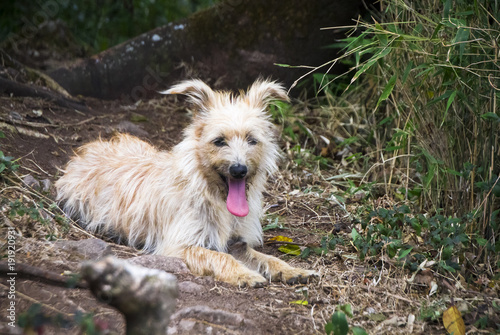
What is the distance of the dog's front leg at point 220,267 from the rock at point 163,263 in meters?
0.14

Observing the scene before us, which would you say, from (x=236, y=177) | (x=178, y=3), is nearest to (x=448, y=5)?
(x=236, y=177)

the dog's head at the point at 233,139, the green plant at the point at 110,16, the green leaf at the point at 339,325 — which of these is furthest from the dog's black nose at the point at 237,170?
the green plant at the point at 110,16

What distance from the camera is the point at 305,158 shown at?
6.74 meters

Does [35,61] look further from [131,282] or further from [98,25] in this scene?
[131,282]

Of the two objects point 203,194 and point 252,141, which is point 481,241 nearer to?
point 252,141

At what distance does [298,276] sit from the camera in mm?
4031

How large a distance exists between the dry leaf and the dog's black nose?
1.76 metres

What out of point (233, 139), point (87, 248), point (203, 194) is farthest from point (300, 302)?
point (87, 248)

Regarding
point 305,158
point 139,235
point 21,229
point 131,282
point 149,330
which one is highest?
point 131,282

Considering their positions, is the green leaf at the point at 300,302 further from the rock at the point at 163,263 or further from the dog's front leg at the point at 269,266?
the rock at the point at 163,263

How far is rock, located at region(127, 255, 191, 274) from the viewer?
383cm

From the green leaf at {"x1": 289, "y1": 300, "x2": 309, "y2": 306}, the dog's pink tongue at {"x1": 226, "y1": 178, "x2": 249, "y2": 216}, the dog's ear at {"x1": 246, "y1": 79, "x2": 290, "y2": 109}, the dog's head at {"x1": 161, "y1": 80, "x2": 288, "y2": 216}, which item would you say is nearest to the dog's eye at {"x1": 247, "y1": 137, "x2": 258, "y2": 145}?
the dog's head at {"x1": 161, "y1": 80, "x2": 288, "y2": 216}

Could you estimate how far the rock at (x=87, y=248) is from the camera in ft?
12.3

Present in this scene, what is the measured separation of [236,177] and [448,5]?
204cm
